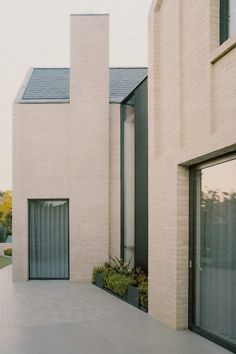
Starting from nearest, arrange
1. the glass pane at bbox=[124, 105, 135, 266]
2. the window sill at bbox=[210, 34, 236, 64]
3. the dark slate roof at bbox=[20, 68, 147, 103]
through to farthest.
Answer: the window sill at bbox=[210, 34, 236, 64] → the glass pane at bbox=[124, 105, 135, 266] → the dark slate roof at bbox=[20, 68, 147, 103]

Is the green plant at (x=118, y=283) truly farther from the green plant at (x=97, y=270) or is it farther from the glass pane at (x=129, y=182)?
the glass pane at (x=129, y=182)

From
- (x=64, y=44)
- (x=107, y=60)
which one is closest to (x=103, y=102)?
(x=107, y=60)

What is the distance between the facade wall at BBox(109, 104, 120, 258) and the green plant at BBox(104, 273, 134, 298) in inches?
73.7

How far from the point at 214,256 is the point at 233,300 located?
0.80 m

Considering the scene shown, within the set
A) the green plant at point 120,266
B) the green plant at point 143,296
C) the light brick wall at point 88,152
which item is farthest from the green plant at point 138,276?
the light brick wall at point 88,152

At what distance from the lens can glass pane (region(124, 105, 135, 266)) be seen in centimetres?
1362

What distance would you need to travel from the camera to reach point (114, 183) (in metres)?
14.1

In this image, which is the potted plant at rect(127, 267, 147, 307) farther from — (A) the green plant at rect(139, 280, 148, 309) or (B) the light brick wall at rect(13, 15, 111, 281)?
(B) the light brick wall at rect(13, 15, 111, 281)

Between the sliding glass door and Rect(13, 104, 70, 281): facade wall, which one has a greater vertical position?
Rect(13, 104, 70, 281): facade wall

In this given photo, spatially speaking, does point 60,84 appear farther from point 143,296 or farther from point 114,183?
point 143,296

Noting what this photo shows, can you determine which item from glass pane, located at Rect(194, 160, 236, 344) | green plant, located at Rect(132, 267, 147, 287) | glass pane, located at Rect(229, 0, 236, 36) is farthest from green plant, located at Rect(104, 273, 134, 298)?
glass pane, located at Rect(229, 0, 236, 36)

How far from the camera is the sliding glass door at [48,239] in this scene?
14.4 m

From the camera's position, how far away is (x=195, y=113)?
7.35 m

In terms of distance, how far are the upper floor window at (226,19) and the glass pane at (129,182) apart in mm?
6733
